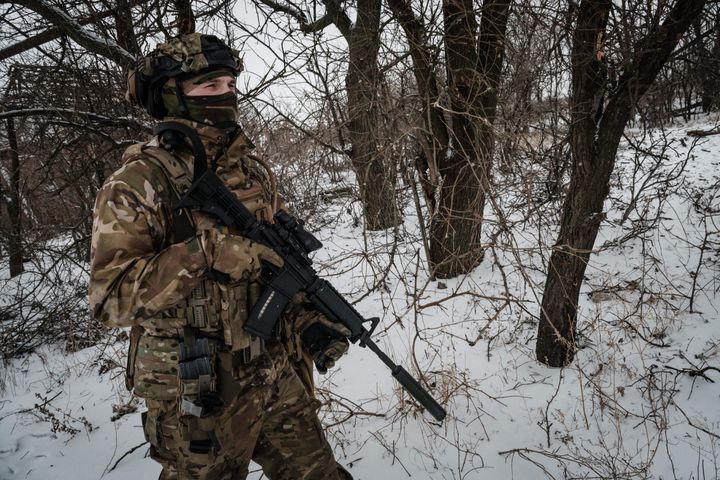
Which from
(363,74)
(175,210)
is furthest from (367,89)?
(175,210)

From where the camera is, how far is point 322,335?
188 cm

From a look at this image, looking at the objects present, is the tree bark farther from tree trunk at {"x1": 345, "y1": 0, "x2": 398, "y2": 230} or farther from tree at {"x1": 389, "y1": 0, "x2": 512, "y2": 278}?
tree trunk at {"x1": 345, "y1": 0, "x2": 398, "y2": 230}

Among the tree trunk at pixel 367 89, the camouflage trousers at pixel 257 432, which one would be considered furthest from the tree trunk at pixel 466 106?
the camouflage trousers at pixel 257 432

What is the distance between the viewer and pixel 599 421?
2.44m

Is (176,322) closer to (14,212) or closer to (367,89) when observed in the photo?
(367,89)

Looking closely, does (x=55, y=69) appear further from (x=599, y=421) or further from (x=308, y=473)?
(x=599, y=421)

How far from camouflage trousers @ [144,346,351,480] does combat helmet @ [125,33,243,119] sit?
1246 mm

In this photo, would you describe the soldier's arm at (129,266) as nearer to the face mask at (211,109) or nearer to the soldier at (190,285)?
the soldier at (190,285)

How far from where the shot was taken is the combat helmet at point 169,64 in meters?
1.54

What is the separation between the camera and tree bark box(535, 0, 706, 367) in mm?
2133

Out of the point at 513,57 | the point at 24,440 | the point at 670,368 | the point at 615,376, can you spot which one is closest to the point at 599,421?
the point at 615,376

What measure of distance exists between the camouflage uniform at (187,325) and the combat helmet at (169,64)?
23 centimetres

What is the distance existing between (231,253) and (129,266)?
354 mm

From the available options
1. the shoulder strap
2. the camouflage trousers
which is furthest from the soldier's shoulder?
the camouflage trousers
